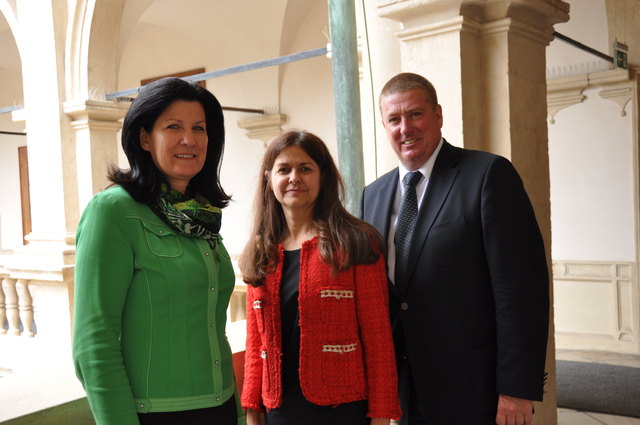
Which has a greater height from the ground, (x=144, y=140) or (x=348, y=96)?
(x=348, y=96)

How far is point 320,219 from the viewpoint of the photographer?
202cm

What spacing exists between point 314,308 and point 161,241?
523 mm

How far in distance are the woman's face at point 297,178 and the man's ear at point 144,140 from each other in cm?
45

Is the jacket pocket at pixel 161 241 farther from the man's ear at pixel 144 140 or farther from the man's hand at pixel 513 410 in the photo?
the man's hand at pixel 513 410

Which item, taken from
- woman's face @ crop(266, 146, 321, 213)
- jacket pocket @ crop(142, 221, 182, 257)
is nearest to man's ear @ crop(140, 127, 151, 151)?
jacket pocket @ crop(142, 221, 182, 257)

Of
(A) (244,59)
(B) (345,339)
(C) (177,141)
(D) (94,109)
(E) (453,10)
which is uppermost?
(A) (244,59)

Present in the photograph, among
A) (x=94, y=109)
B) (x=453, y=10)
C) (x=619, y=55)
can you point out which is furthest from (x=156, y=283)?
(x=94, y=109)

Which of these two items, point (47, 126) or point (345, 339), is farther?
point (47, 126)

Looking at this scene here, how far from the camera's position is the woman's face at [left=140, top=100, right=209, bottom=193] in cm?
166

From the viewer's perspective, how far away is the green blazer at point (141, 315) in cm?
149

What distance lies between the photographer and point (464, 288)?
2102 mm

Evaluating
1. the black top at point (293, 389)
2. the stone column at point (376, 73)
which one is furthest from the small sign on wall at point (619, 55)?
the black top at point (293, 389)

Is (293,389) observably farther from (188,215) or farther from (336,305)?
(188,215)

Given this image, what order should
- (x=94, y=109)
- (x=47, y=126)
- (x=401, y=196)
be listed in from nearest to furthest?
(x=401, y=196), (x=94, y=109), (x=47, y=126)
